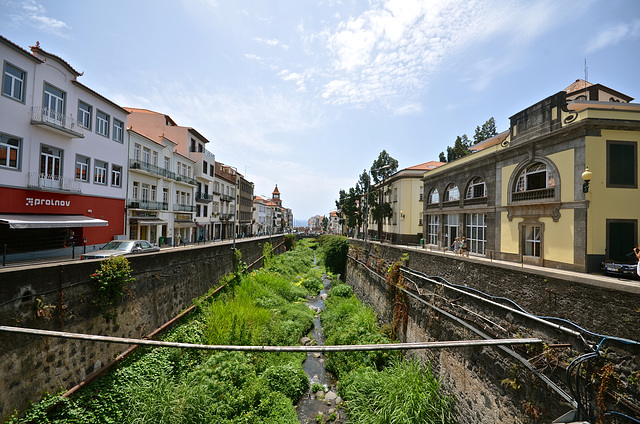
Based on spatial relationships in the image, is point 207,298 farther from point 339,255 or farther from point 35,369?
point 339,255

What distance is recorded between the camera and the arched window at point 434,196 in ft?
80.8

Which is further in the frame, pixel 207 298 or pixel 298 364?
pixel 207 298

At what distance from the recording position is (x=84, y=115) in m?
18.0

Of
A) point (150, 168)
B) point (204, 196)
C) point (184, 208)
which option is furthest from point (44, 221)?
point (204, 196)

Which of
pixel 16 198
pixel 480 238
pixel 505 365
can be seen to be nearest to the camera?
pixel 505 365

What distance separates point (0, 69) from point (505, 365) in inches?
884

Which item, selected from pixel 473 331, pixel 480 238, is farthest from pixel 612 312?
pixel 480 238

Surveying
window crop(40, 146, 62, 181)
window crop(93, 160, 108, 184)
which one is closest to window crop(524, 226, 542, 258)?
window crop(40, 146, 62, 181)

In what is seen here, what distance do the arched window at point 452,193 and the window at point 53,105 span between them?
86.6 ft

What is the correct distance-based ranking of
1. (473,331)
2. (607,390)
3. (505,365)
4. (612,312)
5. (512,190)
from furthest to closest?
(512,190) < (473,331) < (505,365) < (612,312) < (607,390)

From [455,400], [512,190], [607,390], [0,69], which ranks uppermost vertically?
[0,69]

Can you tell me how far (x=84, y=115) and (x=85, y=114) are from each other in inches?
5.3

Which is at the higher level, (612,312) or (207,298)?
(612,312)

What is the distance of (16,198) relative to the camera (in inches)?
552
